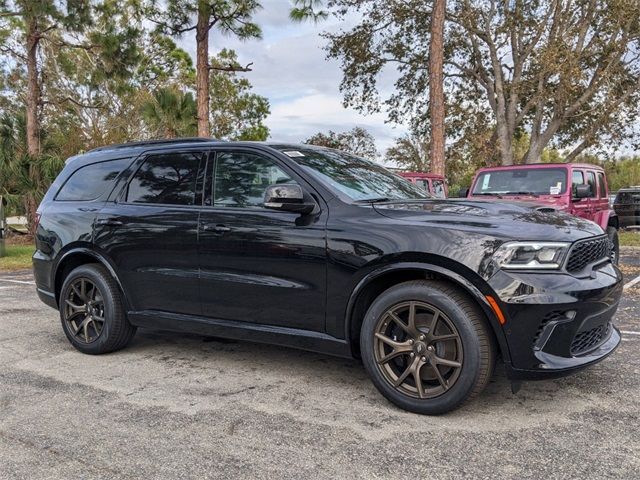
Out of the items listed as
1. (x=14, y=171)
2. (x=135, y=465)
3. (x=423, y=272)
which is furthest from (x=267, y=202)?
(x=14, y=171)

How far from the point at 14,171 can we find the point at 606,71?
1970 cm

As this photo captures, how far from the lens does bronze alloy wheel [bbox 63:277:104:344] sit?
4961 millimetres

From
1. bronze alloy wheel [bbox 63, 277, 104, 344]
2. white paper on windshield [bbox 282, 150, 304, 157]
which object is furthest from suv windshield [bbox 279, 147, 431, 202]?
bronze alloy wheel [bbox 63, 277, 104, 344]

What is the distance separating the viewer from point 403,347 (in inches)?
139

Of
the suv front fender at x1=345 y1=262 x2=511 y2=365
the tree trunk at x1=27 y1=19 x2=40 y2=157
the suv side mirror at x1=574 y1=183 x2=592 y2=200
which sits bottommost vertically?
the suv front fender at x1=345 y1=262 x2=511 y2=365

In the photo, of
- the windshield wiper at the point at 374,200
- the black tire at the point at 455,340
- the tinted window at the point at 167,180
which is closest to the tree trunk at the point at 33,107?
the tinted window at the point at 167,180

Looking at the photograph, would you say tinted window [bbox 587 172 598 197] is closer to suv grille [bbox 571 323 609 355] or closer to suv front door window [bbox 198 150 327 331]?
suv grille [bbox 571 323 609 355]

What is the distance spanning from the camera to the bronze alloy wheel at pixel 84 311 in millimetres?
4961

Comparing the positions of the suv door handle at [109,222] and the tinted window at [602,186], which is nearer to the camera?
the suv door handle at [109,222]

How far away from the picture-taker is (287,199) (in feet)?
12.5

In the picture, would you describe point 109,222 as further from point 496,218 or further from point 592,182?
point 592,182

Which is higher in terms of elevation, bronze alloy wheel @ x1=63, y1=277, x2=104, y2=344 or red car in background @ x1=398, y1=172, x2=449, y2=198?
red car in background @ x1=398, y1=172, x2=449, y2=198

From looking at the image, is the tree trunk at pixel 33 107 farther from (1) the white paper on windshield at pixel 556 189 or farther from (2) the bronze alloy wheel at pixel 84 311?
(1) the white paper on windshield at pixel 556 189

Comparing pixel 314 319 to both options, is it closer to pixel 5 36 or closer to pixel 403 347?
pixel 403 347
